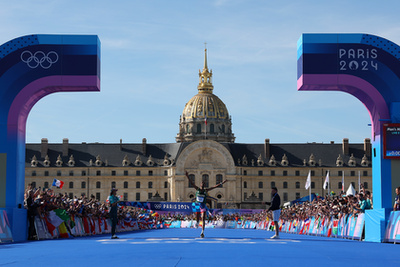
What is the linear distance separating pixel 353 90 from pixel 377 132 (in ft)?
5.39

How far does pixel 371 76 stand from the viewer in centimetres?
2355

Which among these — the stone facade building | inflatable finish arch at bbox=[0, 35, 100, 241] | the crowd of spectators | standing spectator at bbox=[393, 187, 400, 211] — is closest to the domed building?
the stone facade building

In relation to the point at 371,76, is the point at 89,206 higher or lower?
lower

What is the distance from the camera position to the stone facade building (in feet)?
424

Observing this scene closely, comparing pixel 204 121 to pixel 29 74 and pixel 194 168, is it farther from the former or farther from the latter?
pixel 29 74

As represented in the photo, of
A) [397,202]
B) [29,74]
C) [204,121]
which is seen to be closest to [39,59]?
[29,74]

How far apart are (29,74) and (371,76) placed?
11.5m

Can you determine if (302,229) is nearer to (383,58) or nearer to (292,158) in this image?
(383,58)

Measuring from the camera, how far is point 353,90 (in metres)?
24.2

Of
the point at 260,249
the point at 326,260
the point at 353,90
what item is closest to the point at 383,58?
the point at 353,90

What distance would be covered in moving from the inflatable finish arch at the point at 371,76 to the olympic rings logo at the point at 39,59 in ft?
27.7

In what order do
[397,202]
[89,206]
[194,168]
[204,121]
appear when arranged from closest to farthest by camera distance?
[397,202] → [89,206] → [194,168] → [204,121]

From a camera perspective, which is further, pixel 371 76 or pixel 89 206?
pixel 89 206

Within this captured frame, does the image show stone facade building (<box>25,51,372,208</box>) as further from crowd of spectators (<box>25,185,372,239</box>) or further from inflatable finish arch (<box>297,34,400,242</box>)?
inflatable finish arch (<box>297,34,400,242</box>)
